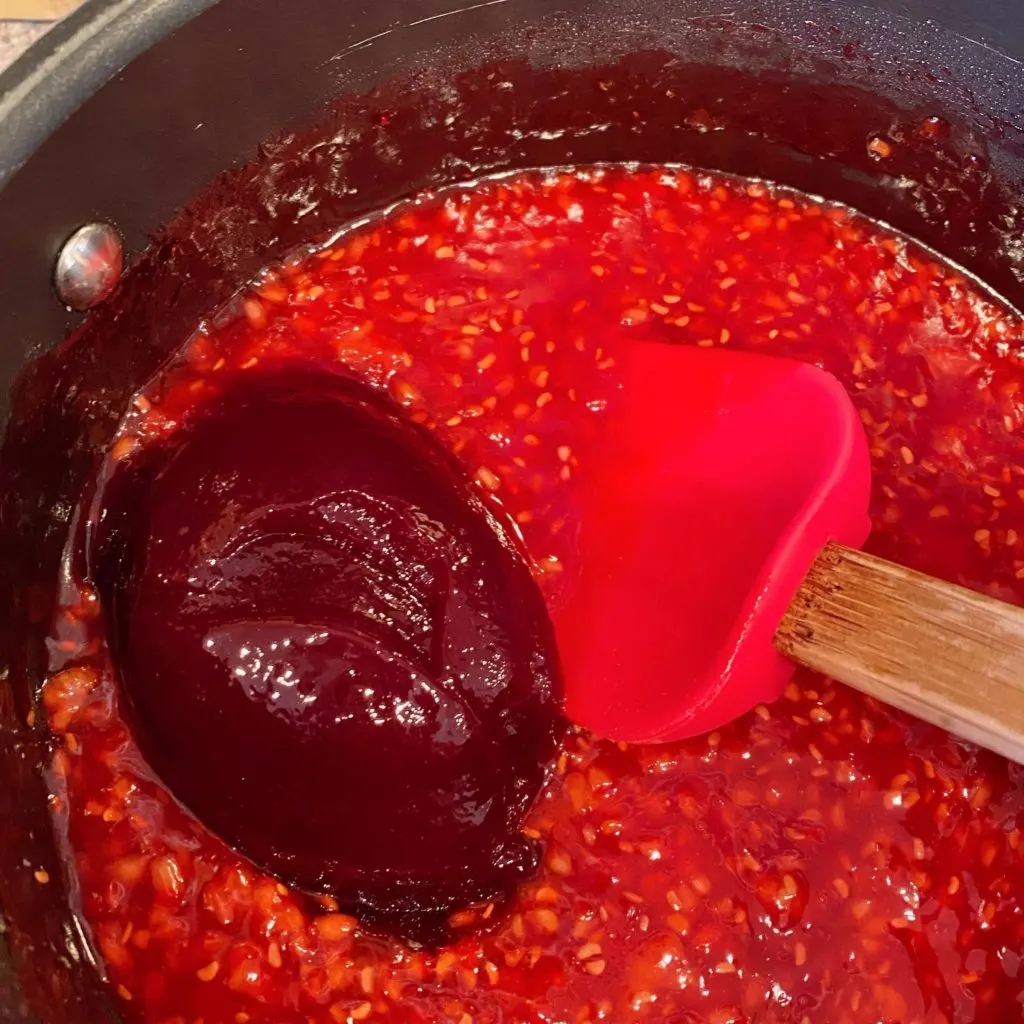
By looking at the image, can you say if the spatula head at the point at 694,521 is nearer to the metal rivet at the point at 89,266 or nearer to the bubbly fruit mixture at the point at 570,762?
the bubbly fruit mixture at the point at 570,762

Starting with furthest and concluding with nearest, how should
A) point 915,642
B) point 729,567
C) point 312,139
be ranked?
point 312,139, point 729,567, point 915,642

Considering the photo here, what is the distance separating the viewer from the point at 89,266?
2162 millimetres

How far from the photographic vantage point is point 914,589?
1.98 meters

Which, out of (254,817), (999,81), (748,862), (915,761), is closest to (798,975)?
(748,862)

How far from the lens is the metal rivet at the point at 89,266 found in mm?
2100

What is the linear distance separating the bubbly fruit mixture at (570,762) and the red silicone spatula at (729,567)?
10 cm

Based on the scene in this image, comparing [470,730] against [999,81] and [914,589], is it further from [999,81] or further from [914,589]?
[999,81]

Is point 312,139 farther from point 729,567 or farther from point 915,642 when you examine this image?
point 915,642

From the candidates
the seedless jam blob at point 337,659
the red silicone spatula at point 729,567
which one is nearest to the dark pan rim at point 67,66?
the seedless jam blob at point 337,659

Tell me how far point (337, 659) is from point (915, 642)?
1.17m

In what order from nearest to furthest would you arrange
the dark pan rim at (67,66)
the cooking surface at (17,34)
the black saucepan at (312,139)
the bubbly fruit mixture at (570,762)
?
1. the dark pan rim at (67,66)
2. the black saucepan at (312,139)
3. the bubbly fruit mixture at (570,762)
4. the cooking surface at (17,34)

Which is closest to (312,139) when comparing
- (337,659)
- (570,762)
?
(337,659)

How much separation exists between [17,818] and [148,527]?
0.73 m

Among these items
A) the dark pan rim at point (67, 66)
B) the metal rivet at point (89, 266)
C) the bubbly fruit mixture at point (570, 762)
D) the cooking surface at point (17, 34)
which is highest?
the dark pan rim at point (67, 66)
